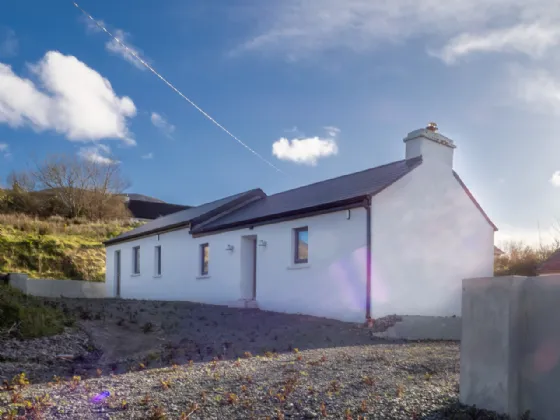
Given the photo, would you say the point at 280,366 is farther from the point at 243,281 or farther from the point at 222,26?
the point at 243,281

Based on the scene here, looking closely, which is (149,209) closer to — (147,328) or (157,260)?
(157,260)

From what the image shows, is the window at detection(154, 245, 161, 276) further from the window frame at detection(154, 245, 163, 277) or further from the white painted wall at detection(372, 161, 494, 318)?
the white painted wall at detection(372, 161, 494, 318)

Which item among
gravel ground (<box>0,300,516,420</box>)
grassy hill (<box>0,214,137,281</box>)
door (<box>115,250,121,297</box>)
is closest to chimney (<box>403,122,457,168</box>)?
gravel ground (<box>0,300,516,420</box>)

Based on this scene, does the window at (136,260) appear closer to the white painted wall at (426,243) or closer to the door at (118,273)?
the door at (118,273)

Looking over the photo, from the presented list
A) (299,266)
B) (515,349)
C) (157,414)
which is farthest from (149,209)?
(515,349)

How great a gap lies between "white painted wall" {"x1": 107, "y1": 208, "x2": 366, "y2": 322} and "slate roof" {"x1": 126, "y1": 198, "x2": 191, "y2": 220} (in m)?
23.6

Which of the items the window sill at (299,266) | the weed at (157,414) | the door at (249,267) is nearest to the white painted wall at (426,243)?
the window sill at (299,266)

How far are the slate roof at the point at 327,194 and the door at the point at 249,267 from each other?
0.67 meters

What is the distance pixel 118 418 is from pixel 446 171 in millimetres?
11929

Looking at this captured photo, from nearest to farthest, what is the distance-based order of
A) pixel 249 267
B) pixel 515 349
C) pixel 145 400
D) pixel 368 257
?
pixel 515 349 → pixel 145 400 → pixel 368 257 → pixel 249 267

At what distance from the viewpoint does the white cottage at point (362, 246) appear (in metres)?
12.1

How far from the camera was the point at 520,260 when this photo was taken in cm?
1783

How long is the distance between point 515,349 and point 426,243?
9.27 meters

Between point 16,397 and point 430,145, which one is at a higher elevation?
point 430,145
